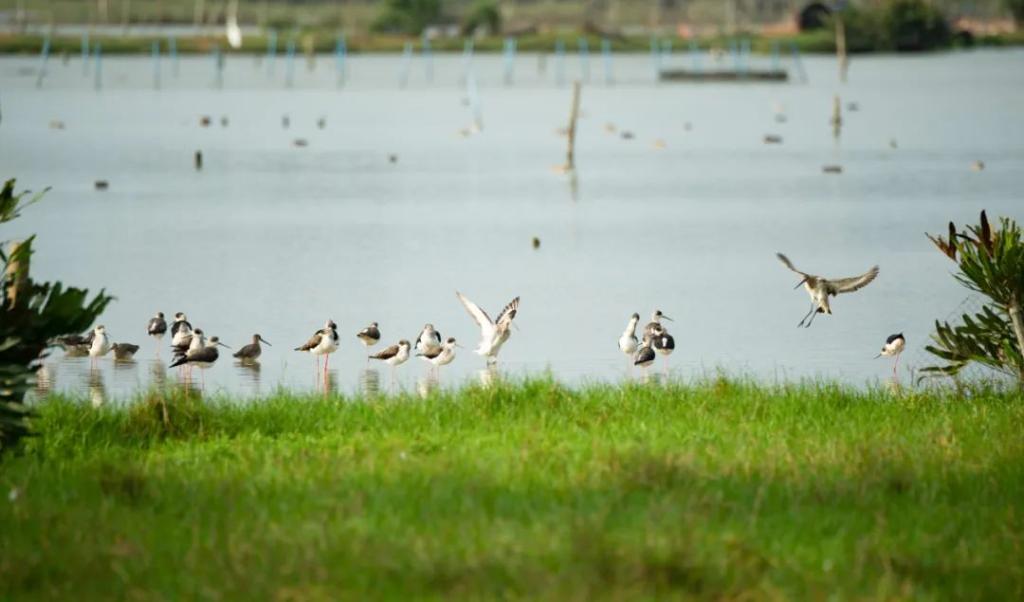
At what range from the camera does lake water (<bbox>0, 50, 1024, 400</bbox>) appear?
21531 mm

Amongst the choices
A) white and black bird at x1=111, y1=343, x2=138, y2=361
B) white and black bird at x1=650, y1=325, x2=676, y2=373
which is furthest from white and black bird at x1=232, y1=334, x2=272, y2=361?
white and black bird at x1=650, y1=325, x2=676, y2=373

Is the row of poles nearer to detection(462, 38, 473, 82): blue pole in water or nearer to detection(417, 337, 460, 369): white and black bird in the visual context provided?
detection(462, 38, 473, 82): blue pole in water

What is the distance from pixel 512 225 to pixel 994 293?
2524 cm

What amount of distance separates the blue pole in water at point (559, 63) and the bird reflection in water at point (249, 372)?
121009mm

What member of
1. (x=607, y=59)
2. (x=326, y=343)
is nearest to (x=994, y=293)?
(x=326, y=343)

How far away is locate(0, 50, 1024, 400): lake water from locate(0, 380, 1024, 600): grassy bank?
13.8ft

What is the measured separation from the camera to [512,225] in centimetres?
3881

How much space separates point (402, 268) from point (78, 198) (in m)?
18.5

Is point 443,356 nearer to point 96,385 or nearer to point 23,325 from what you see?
point 96,385

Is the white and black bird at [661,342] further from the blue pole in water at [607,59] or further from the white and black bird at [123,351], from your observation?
the blue pole in water at [607,59]

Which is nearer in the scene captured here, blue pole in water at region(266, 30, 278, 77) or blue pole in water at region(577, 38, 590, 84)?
blue pole in water at region(577, 38, 590, 84)

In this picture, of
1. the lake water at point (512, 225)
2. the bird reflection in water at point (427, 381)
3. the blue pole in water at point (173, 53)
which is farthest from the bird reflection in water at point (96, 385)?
the blue pole in water at point (173, 53)

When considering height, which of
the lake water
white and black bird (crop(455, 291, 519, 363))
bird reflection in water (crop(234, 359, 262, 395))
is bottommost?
the lake water

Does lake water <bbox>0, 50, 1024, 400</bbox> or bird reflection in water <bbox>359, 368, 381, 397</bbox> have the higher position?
bird reflection in water <bbox>359, 368, 381, 397</bbox>
